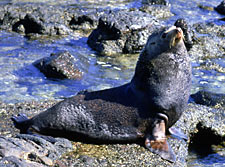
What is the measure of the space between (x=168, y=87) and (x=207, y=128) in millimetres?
1842

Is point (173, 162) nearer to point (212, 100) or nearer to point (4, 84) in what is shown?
point (212, 100)

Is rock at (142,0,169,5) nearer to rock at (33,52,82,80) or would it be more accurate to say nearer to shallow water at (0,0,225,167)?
shallow water at (0,0,225,167)

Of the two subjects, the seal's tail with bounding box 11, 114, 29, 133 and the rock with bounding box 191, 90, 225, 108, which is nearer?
the seal's tail with bounding box 11, 114, 29, 133

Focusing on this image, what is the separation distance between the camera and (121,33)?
44.7 feet

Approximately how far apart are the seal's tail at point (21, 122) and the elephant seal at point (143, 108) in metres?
0.28

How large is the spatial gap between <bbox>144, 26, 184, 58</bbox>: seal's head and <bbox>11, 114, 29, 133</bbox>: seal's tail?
2.16m

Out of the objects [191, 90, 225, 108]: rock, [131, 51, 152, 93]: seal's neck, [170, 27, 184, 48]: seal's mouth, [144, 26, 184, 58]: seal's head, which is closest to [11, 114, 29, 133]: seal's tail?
[131, 51, 152, 93]: seal's neck

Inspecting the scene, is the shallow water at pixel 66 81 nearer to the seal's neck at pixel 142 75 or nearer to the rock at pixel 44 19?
the rock at pixel 44 19

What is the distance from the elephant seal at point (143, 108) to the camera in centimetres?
560

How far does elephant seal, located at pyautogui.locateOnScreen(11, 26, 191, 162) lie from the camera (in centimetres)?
560

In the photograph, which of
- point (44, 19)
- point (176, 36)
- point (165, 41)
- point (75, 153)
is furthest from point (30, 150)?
point (44, 19)

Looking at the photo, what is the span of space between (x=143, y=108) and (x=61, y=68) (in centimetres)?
562

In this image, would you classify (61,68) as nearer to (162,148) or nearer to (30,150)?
(162,148)

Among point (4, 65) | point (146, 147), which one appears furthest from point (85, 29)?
point (146, 147)
